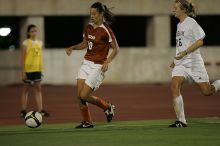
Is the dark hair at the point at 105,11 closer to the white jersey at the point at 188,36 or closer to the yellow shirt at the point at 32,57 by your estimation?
the white jersey at the point at 188,36

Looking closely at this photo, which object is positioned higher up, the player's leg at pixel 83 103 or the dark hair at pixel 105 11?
the dark hair at pixel 105 11

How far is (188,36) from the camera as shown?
13391 millimetres

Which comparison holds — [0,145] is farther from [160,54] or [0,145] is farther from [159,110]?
[160,54]

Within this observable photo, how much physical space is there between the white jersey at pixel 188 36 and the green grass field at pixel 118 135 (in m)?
1.18

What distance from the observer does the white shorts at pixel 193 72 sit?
13.4 metres

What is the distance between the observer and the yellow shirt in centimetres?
1722

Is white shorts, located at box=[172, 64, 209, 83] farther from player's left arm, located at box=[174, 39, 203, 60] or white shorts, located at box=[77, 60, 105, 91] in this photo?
white shorts, located at box=[77, 60, 105, 91]

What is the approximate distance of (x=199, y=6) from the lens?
3228 centimetres

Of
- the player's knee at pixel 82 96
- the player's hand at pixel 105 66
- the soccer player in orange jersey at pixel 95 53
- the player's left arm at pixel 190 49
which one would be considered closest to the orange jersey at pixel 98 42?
the soccer player in orange jersey at pixel 95 53

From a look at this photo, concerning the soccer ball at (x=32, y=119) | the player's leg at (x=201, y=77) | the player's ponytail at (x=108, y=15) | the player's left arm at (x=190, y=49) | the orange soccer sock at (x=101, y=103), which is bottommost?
the soccer ball at (x=32, y=119)

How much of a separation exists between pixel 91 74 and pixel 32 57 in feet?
12.5

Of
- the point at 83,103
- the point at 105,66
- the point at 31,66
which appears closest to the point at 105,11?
the point at 105,66

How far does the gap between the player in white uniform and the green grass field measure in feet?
1.78

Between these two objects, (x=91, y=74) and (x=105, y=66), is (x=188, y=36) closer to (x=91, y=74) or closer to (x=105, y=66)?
(x=105, y=66)
